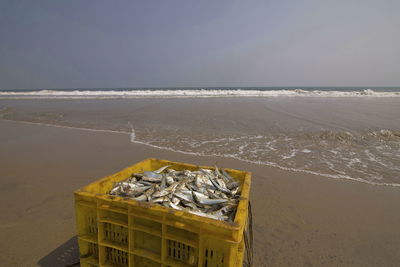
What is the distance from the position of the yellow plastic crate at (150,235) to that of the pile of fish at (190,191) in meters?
0.23

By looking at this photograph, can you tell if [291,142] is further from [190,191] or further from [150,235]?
Answer: [150,235]

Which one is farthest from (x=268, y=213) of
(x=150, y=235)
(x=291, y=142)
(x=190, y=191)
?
(x=291, y=142)

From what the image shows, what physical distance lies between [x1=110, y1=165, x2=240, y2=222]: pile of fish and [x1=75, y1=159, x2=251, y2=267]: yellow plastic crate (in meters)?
0.23

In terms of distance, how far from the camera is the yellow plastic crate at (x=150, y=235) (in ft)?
4.85

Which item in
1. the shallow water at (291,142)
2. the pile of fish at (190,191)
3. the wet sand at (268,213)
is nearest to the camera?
the pile of fish at (190,191)

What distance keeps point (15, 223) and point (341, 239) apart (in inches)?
184

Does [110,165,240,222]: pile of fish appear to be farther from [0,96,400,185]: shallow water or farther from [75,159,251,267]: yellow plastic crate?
[0,96,400,185]: shallow water

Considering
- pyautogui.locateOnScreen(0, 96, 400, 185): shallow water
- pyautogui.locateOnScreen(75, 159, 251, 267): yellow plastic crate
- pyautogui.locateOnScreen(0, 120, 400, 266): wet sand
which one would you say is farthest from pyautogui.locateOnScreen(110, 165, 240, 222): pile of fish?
pyautogui.locateOnScreen(0, 96, 400, 185): shallow water

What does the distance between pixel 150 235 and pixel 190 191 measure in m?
0.63

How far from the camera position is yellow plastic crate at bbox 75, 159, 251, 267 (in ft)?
4.85

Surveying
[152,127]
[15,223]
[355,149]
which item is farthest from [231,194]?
[152,127]

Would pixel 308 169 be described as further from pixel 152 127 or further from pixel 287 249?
pixel 152 127

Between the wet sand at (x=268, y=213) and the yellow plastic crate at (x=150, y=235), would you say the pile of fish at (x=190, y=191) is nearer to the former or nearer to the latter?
the yellow plastic crate at (x=150, y=235)

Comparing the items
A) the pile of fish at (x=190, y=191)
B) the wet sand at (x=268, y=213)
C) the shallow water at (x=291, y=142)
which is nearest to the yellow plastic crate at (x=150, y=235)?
the pile of fish at (x=190, y=191)
